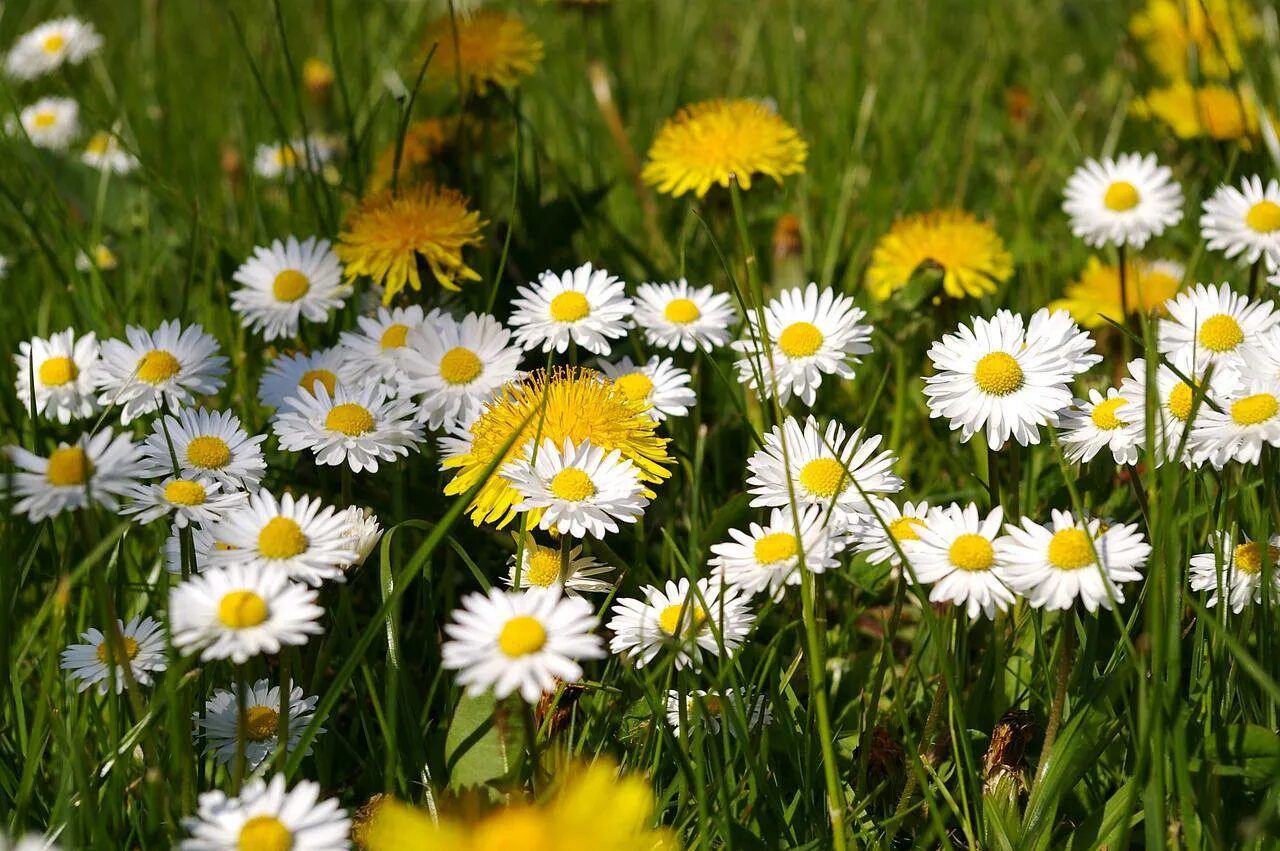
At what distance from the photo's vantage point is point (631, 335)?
202 centimetres

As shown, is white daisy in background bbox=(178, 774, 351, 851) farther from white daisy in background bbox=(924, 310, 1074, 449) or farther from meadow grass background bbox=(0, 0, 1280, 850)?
white daisy in background bbox=(924, 310, 1074, 449)

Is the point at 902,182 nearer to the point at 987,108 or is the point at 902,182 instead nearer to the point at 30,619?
the point at 987,108

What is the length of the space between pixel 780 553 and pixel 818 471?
17 cm

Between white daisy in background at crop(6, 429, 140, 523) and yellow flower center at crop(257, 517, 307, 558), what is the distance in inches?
6.0

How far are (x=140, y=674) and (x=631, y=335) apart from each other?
0.97 meters

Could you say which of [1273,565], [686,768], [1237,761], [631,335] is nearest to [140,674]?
[686,768]

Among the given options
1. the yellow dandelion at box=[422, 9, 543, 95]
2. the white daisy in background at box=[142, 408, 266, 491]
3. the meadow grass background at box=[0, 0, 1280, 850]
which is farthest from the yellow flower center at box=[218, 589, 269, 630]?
the yellow dandelion at box=[422, 9, 543, 95]

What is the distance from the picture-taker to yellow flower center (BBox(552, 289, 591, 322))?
178 centimetres

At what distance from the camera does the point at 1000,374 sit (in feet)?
4.99

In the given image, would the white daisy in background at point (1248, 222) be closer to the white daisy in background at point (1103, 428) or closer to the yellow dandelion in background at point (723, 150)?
the white daisy in background at point (1103, 428)

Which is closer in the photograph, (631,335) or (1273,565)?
(1273,565)

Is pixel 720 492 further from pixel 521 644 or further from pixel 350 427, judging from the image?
pixel 521 644

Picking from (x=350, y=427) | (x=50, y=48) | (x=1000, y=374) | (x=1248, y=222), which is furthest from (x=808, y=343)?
(x=50, y=48)

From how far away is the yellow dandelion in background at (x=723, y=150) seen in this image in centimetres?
217
